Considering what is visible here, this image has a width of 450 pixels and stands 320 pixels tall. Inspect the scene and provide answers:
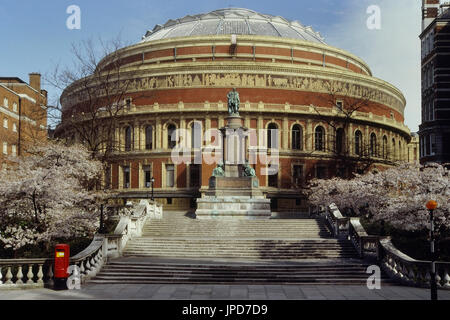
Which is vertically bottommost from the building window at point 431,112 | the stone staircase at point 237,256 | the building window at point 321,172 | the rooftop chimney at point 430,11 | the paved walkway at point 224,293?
the paved walkway at point 224,293

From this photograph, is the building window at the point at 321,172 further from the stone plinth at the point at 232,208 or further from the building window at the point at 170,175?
the stone plinth at the point at 232,208

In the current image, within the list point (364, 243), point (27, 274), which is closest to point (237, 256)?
point (364, 243)

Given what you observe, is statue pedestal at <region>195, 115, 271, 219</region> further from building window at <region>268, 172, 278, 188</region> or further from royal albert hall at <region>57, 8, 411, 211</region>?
building window at <region>268, 172, 278, 188</region>

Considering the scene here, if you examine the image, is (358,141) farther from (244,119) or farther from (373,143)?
(244,119)

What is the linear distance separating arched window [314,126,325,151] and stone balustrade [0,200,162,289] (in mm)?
35240

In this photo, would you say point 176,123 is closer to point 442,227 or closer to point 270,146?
point 270,146

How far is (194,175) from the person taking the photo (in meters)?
60.1

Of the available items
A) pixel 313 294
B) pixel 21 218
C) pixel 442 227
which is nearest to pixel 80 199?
pixel 21 218

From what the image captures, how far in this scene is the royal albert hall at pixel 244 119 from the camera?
59719 mm

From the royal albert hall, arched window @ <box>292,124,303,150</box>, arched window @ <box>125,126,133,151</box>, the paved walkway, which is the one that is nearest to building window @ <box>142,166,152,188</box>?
the royal albert hall

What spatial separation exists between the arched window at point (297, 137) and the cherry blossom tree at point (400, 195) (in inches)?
451

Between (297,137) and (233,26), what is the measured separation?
66.7 feet

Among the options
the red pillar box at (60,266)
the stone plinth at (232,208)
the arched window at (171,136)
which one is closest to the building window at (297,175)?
the arched window at (171,136)

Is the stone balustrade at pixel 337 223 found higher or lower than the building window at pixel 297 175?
lower
